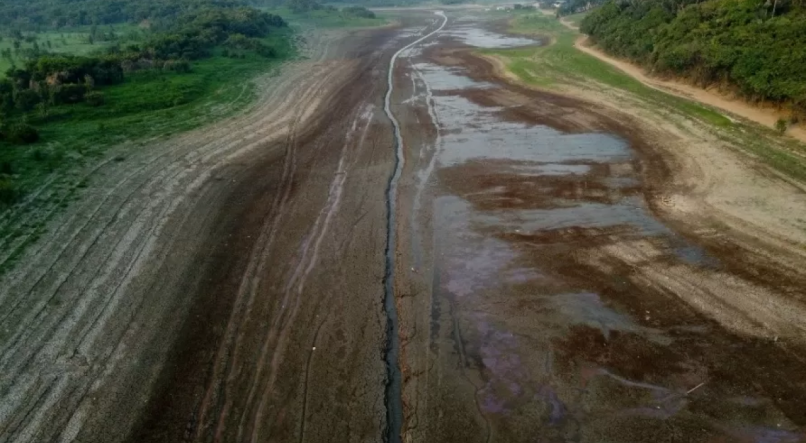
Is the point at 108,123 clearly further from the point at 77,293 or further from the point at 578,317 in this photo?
the point at 578,317

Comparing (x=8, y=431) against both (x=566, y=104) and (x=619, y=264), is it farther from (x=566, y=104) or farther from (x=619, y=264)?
(x=566, y=104)

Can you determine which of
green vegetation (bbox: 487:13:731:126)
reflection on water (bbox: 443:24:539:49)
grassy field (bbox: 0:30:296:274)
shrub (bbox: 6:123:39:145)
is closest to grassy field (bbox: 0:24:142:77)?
grassy field (bbox: 0:30:296:274)

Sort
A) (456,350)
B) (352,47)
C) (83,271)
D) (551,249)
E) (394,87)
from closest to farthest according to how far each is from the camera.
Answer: (456,350), (83,271), (551,249), (394,87), (352,47)

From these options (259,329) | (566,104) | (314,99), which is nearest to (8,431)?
(259,329)

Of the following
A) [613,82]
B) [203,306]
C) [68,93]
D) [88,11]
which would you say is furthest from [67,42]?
[203,306]

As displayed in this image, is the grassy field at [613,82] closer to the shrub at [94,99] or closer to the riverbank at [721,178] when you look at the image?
the riverbank at [721,178]

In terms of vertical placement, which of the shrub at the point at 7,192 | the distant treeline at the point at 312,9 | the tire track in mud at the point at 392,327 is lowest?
the tire track in mud at the point at 392,327

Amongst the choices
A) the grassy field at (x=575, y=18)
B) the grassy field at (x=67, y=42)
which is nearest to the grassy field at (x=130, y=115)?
the grassy field at (x=67, y=42)
